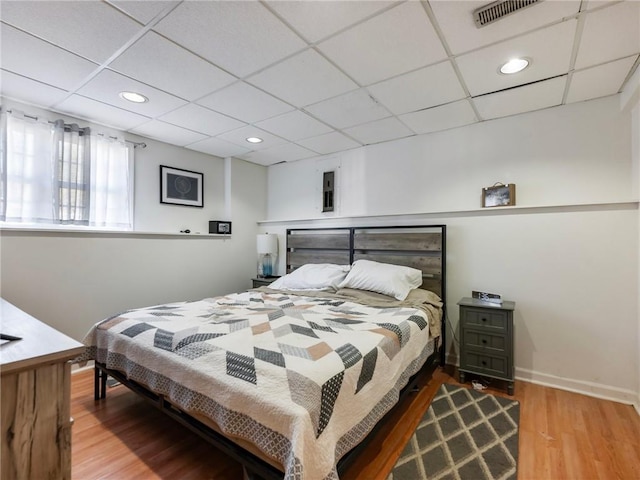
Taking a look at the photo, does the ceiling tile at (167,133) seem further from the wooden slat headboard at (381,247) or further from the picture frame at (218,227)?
the wooden slat headboard at (381,247)

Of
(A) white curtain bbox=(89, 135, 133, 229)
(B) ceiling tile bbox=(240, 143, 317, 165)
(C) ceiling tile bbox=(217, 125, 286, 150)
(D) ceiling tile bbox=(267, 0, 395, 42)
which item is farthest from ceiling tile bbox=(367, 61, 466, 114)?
(A) white curtain bbox=(89, 135, 133, 229)

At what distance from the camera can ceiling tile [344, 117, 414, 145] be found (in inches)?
118

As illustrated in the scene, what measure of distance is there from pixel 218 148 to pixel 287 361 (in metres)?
3.14

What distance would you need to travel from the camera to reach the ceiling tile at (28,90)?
2230 mm

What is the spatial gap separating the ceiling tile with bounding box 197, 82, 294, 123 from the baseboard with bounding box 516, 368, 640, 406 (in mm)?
3174

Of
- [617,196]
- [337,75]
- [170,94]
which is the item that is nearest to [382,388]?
[337,75]

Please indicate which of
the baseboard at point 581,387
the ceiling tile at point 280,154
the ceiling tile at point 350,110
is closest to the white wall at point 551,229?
the baseboard at point 581,387

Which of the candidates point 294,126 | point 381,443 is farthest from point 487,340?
point 294,126

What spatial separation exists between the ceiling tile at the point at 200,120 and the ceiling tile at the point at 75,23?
0.84 m

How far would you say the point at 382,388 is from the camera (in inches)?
66.6

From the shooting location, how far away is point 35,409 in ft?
2.93

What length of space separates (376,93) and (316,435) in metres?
2.32

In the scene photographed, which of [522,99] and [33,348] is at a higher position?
[522,99]

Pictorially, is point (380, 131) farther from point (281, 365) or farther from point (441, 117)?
point (281, 365)
